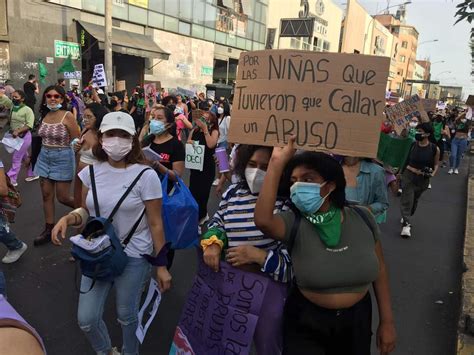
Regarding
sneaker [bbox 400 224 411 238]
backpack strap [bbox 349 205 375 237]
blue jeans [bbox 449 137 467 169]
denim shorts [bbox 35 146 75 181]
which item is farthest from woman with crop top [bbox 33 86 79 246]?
blue jeans [bbox 449 137 467 169]

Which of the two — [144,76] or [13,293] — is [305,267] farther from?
[144,76]

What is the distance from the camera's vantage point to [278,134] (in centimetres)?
218

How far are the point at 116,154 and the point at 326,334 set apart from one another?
162 centimetres

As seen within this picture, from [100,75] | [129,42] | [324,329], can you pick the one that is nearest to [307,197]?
[324,329]

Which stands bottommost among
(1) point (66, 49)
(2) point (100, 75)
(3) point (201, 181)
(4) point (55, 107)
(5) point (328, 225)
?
(3) point (201, 181)

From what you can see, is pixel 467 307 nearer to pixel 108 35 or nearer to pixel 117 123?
pixel 117 123

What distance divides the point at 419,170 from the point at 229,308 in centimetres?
550

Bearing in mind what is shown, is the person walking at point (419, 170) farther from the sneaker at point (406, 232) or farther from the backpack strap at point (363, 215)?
the backpack strap at point (363, 215)

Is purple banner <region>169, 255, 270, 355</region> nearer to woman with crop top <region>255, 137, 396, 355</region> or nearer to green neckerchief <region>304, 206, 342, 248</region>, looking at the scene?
woman with crop top <region>255, 137, 396, 355</region>

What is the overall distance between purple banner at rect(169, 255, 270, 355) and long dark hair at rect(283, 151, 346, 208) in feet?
1.82

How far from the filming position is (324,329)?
2057mm

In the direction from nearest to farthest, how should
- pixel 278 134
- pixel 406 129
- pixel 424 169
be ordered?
1. pixel 278 134
2. pixel 424 169
3. pixel 406 129

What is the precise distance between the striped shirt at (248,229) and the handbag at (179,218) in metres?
0.80

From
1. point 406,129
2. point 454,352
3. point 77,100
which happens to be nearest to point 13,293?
point 454,352
